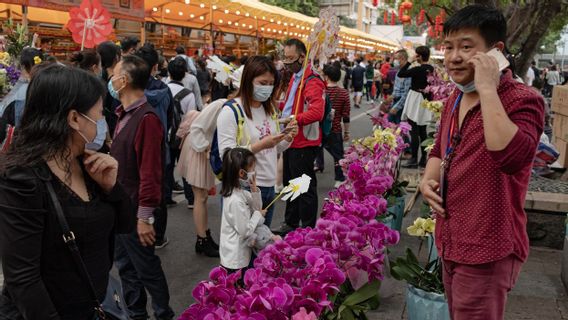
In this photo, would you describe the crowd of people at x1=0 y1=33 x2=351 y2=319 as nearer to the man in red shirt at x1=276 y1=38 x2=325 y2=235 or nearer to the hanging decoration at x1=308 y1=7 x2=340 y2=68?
the man in red shirt at x1=276 y1=38 x2=325 y2=235

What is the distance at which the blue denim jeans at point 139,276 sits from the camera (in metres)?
3.20

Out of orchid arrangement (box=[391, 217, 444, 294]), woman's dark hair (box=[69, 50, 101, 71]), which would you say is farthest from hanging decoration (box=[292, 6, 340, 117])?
woman's dark hair (box=[69, 50, 101, 71])

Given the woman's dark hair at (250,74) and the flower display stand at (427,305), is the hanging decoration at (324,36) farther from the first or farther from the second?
the flower display stand at (427,305)

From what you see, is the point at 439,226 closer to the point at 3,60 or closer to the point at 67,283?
the point at 67,283

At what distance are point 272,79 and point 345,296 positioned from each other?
1.77 m

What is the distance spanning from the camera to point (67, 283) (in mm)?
1785

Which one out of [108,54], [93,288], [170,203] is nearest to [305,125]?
[108,54]

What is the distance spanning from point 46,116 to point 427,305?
2.28m

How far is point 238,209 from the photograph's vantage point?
3.40 meters

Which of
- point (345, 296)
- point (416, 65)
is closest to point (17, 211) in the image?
point (345, 296)

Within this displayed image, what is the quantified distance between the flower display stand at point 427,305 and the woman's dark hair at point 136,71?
2.03 meters

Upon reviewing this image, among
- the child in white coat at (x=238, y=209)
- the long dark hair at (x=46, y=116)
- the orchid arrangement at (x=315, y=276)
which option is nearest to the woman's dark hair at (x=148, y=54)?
the child in white coat at (x=238, y=209)

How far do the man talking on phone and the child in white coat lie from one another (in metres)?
1.60

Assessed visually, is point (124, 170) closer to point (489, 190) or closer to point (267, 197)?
point (267, 197)
